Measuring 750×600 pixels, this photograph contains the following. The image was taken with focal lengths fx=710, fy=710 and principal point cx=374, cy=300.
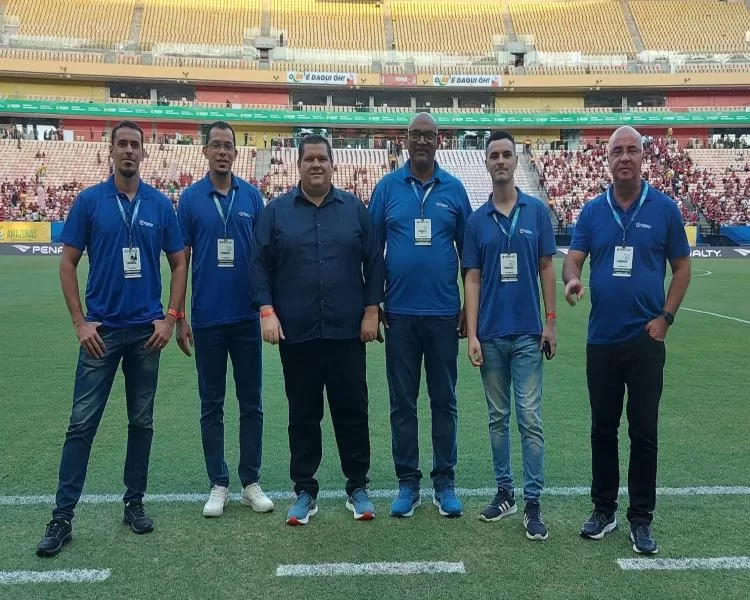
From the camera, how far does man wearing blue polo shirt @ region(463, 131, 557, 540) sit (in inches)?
160

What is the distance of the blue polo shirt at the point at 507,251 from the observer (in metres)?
4.07

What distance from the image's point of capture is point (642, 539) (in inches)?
145

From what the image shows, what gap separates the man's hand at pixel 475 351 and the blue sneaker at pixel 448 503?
0.79 m

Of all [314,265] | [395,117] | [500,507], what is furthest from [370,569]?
[395,117]

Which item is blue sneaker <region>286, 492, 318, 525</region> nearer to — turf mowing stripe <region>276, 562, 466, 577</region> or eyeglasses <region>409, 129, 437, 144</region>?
turf mowing stripe <region>276, 562, 466, 577</region>

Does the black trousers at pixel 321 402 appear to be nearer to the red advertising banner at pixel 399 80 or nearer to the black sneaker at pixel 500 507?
the black sneaker at pixel 500 507

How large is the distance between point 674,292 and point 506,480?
1421 millimetres

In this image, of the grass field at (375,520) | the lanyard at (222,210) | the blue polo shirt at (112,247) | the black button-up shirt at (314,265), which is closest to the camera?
the grass field at (375,520)

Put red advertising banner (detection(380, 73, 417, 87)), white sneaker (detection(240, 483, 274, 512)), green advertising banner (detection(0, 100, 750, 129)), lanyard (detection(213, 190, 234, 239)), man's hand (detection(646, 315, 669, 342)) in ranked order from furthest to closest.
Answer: red advertising banner (detection(380, 73, 417, 87)) < green advertising banner (detection(0, 100, 750, 129)) < lanyard (detection(213, 190, 234, 239)) < white sneaker (detection(240, 483, 274, 512)) < man's hand (detection(646, 315, 669, 342))

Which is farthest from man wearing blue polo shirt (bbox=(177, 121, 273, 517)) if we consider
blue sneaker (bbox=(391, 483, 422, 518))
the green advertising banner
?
the green advertising banner

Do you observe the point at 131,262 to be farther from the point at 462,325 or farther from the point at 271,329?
the point at 462,325

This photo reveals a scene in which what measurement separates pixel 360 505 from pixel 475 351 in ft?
3.65

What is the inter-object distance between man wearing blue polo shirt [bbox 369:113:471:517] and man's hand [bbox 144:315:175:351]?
1.27 meters

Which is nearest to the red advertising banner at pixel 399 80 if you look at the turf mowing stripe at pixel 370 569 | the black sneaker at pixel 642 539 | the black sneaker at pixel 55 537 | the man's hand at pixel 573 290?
the man's hand at pixel 573 290
